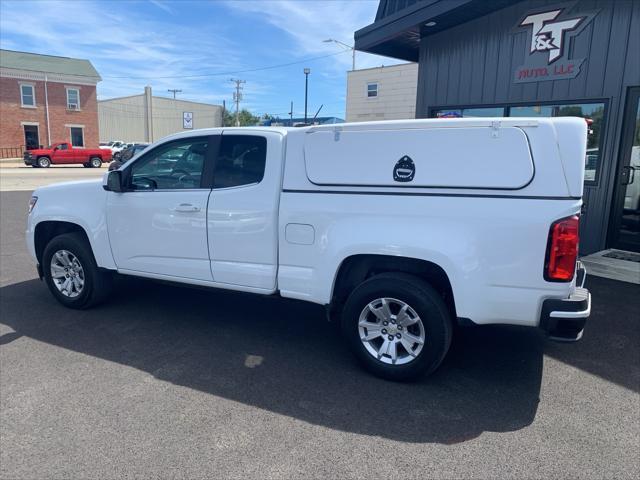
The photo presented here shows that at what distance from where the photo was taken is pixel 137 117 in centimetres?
6094

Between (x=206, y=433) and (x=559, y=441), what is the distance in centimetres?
221

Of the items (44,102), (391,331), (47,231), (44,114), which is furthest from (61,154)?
(391,331)

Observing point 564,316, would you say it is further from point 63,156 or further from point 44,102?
point 44,102

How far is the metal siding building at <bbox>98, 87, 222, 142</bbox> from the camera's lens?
197 feet

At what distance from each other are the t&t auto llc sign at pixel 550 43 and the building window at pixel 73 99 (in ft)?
135

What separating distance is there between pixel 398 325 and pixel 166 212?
240 cm

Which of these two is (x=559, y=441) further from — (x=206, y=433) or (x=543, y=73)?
(x=543, y=73)

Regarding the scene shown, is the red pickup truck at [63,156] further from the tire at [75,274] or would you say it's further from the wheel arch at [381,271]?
the wheel arch at [381,271]

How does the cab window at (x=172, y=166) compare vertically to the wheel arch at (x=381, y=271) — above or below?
above

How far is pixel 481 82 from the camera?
29.9ft

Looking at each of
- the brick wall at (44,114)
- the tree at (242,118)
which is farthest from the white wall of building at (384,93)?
the tree at (242,118)

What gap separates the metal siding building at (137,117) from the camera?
60000mm

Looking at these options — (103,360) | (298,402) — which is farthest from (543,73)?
(103,360)

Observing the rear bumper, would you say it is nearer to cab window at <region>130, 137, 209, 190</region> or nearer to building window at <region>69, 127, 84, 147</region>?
cab window at <region>130, 137, 209, 190</region>
